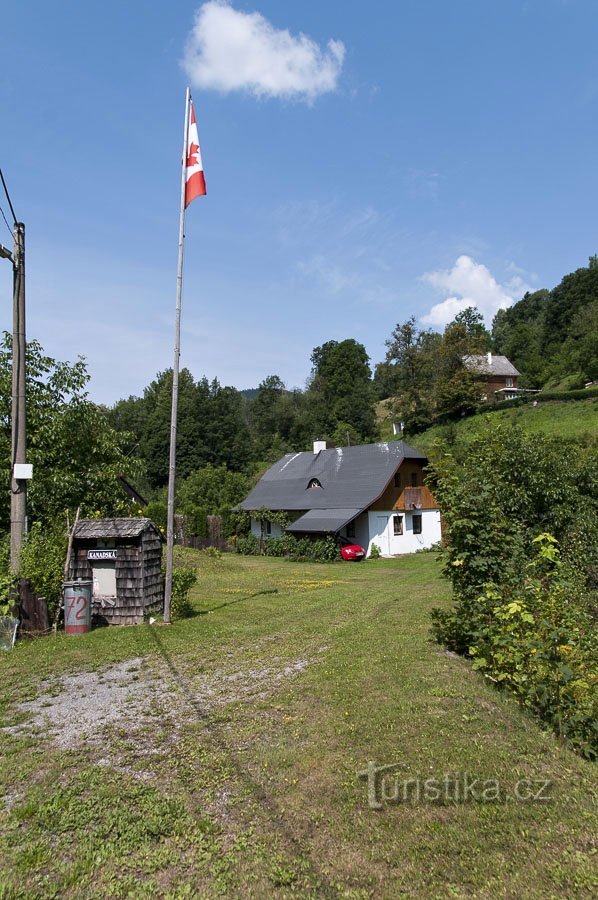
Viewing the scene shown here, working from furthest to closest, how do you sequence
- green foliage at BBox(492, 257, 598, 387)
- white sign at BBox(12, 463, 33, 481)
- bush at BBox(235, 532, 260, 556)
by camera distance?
green foliage at BBox(492, 257, 598, 387), bush at BBox(235, 532, 260, 556), white sign at BBox(12, 463, 33, 481)

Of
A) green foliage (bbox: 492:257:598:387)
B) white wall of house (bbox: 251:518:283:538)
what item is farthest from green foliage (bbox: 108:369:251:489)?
green foliage (bbox: 492:257:598:387)

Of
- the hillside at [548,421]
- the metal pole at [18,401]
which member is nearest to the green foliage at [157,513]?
the hillside at [548,421]

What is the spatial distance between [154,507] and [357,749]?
35.8 meters

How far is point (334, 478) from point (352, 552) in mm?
7464

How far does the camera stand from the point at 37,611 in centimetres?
1098

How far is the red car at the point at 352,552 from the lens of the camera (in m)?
30.2

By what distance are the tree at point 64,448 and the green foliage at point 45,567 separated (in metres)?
3.95

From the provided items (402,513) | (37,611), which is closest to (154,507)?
(402,513)

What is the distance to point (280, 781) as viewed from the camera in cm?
459

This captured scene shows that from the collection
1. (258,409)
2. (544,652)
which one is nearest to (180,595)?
(544,652)

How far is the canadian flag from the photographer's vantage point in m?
11.0

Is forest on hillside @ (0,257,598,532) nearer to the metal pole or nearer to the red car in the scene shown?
the metal pole

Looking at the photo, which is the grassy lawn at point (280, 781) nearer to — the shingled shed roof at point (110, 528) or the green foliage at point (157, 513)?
the shingled shed roof at point (110, 528)

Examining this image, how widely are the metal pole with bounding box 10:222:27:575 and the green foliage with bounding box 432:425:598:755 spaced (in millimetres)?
7962
